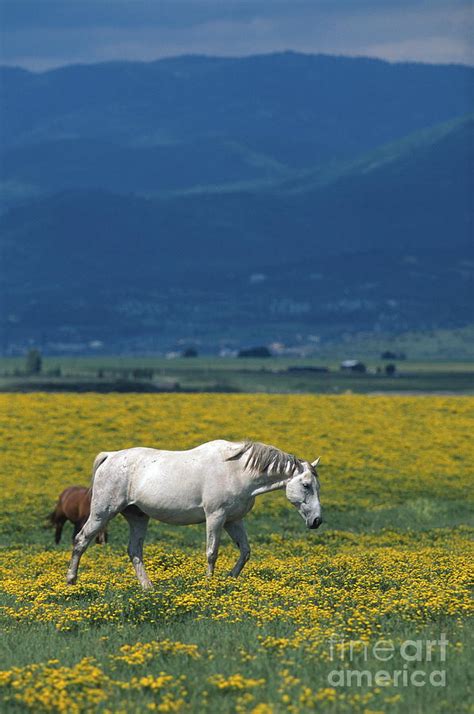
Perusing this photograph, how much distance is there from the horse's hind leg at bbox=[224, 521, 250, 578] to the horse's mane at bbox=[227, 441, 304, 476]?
3.56ft

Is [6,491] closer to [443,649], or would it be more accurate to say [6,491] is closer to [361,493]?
[361,493]

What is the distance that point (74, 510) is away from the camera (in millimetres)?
30031

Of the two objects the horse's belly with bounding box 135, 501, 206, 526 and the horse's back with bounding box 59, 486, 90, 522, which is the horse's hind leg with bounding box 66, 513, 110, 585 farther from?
the horse's back with bounding box 59, 486, 90, 522

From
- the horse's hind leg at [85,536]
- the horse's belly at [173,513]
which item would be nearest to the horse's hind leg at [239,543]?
the horse's belly at [173,513]

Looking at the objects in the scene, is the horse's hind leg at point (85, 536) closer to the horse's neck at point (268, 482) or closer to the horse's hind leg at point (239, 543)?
the horse's hind leg at point (239, 543)

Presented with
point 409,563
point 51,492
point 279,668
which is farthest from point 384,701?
point 51,492

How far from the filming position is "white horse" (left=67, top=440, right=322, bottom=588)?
64.8 ft

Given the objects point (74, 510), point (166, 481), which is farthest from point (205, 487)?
point (74, 510)

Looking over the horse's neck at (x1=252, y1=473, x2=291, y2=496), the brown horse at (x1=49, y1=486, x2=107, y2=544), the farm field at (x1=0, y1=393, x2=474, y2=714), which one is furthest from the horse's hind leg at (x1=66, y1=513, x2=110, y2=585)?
the brown horse at (x1=49, y1=486, x2=107, y2=544)

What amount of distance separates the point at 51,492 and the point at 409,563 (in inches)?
741

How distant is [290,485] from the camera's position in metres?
20.0

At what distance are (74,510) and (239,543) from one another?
10671 mm

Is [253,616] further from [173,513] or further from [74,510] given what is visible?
[74,510]

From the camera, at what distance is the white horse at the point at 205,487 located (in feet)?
64.8
